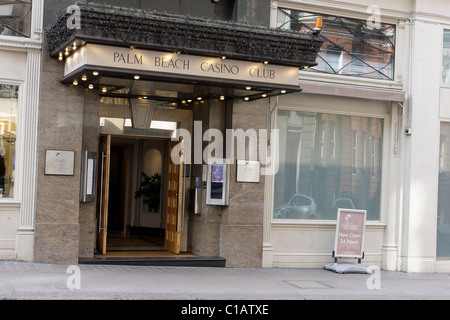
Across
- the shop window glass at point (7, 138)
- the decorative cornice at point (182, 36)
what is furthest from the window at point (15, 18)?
the shop window glass at point (7, 138)

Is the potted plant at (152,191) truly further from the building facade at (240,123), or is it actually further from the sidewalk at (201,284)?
the sidewalk at (201,284)

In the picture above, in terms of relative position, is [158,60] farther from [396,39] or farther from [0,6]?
[396,39]

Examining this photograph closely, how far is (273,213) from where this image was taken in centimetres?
1468

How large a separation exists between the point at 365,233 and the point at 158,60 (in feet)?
22.0

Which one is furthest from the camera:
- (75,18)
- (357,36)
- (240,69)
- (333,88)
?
(357,36)

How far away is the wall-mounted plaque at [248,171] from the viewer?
551 inches

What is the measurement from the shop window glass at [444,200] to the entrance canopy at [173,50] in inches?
193

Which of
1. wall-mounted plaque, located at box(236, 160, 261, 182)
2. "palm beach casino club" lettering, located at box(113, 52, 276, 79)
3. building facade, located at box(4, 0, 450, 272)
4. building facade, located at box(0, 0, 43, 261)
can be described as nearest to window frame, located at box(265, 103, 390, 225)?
building facade, located at box(4, 0, 450, 272)

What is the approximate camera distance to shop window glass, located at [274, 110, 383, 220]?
14.9 metres

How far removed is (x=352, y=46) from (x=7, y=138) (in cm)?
778

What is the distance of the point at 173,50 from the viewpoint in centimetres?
1136

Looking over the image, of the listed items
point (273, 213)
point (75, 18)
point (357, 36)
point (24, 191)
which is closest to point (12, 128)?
point (24, 191)

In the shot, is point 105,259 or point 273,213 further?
point 273,213

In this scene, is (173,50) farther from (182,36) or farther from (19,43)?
(19,43)
